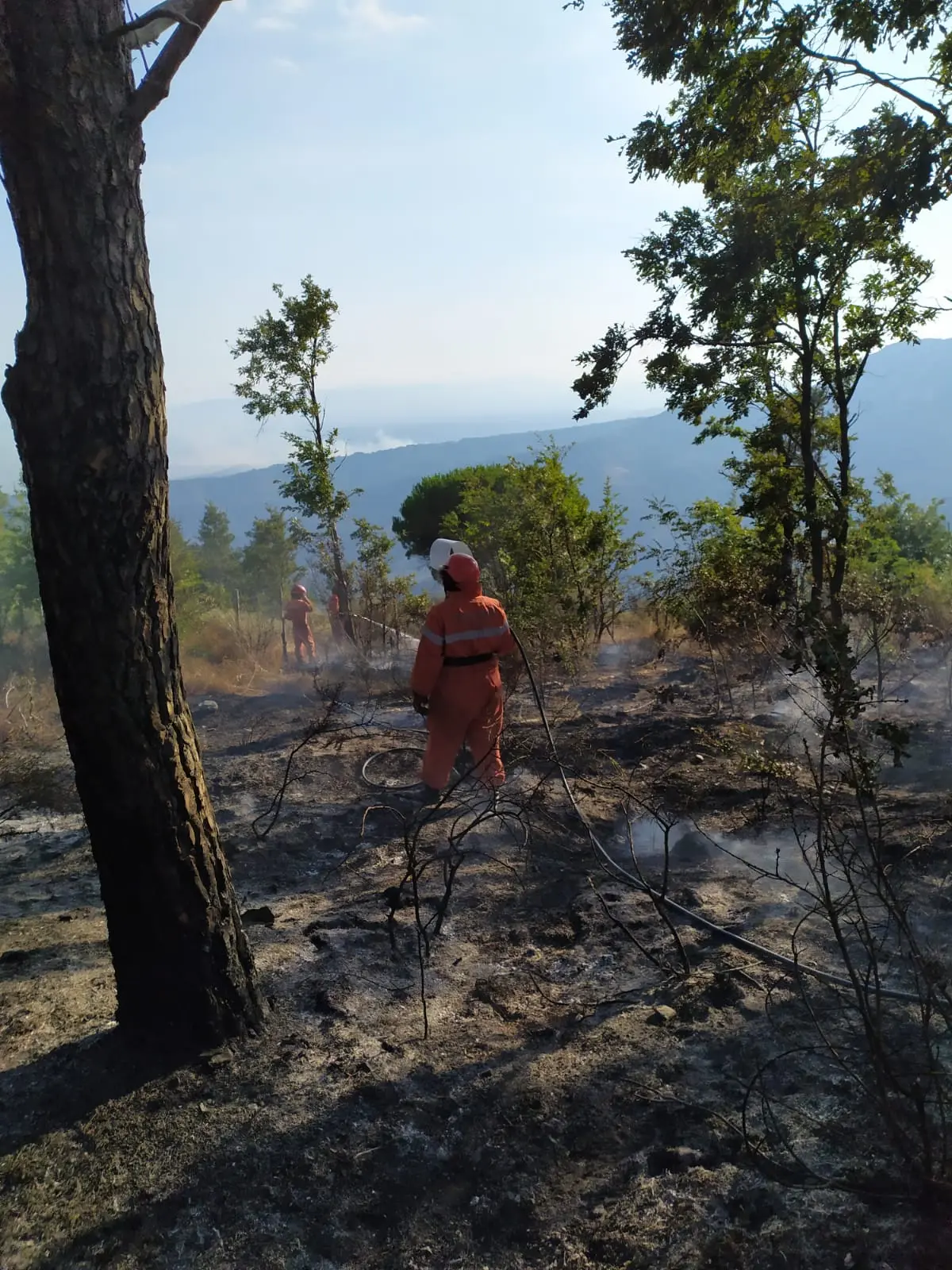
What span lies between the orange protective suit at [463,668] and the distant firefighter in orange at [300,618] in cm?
909

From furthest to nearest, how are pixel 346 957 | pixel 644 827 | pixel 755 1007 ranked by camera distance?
pixel 644 827 < pixel 346 957 < pixel 755 1007

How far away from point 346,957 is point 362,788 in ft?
9.27

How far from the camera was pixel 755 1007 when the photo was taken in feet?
9.58

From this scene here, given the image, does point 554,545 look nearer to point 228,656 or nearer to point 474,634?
point 474,634

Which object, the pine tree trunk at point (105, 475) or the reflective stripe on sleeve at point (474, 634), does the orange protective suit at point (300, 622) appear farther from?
the pine tree trunk at point (105, 475)

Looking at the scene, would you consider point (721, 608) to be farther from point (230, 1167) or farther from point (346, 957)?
point (230, 1167)

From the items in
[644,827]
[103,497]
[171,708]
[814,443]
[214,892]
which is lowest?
[644,827]

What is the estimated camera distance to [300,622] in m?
14.5

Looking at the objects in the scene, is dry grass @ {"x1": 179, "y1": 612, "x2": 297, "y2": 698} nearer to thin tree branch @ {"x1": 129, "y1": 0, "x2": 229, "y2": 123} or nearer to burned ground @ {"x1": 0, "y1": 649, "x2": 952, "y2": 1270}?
burned ground @ {"x1": 0, "y1": 649, "x2": 952, "y2": 1270}

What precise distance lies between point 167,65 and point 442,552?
3353mm

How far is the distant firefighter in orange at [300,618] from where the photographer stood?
14.4 meters

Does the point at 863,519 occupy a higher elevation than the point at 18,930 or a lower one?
higher

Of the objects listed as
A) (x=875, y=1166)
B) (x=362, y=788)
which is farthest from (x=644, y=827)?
(x=875, y=1166)

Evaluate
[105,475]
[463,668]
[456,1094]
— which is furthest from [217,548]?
[456,1094]
